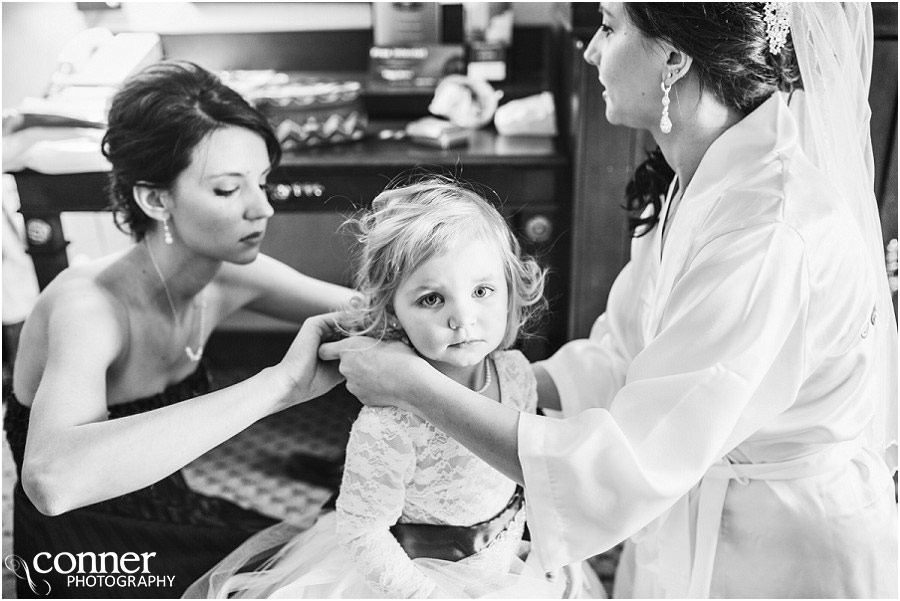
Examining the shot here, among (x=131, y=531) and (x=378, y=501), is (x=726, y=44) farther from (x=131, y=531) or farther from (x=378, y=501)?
(x=131, y=531)

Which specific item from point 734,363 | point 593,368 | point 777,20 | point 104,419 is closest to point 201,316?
point 104,419

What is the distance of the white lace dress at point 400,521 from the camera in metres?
1.05

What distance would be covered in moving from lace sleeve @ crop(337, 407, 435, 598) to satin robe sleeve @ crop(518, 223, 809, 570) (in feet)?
0.60

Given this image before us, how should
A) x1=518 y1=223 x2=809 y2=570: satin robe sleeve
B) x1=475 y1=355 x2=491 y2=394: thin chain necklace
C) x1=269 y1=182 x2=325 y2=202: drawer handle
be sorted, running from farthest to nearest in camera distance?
x1=269 y1=182 x2=325 y2=202: drawer handle, x1=475 y1=355 x2=491 y2=394: thin chain necklace, x1=518 y1=223 x2=809 y2=570: satin robe sleeve

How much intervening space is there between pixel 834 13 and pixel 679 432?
60 cm

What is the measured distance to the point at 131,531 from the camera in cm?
128

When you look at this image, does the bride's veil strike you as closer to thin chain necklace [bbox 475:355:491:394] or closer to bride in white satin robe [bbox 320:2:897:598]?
bride in white satin robe [bbox 320:2:897:598]

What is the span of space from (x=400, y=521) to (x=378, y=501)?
0.09 m

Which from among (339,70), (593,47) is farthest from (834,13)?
(339,70)

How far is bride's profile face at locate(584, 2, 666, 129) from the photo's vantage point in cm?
108

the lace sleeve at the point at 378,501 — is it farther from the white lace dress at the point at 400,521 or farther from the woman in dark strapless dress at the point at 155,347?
the woman in dark strapless dress at the point at 155,347

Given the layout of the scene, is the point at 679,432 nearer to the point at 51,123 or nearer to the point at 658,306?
the point at 658,306

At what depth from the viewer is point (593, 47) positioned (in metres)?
1.18

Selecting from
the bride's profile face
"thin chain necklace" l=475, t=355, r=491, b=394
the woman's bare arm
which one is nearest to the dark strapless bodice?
the woman's bare arm
